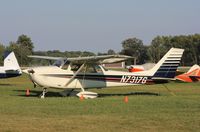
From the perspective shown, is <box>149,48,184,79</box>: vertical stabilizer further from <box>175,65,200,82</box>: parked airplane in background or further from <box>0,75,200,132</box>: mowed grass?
<box>175,65,200,82</box>: parked airplane in background

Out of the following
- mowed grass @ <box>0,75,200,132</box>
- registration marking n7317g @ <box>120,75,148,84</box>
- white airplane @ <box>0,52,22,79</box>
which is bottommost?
mowed grass @ <box>0,75,200,132</box>

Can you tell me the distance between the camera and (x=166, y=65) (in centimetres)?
2291

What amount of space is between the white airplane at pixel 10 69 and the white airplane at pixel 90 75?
11.9m

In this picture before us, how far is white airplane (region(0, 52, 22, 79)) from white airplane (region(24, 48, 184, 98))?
38.9 feet

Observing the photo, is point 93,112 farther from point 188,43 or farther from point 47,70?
point 188,43

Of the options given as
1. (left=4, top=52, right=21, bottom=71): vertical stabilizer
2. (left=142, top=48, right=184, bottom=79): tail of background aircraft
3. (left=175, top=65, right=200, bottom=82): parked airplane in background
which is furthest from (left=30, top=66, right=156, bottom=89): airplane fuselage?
(left=4, top=52, right=21, bottom=71): vertical stabilizer

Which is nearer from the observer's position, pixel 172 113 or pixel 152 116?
pixel 152 116

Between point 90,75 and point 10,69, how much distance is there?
12862 mm

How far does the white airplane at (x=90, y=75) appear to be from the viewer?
68.6 feet

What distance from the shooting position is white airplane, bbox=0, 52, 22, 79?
33.0 meters

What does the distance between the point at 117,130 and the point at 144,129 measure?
0.65 meters

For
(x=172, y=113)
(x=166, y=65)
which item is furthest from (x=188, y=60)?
(x=172, y=113)

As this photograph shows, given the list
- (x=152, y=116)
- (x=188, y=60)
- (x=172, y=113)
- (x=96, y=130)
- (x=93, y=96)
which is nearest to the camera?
(x=96, y=130)

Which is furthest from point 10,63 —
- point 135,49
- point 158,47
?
point 135,49
